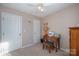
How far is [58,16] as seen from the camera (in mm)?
1769

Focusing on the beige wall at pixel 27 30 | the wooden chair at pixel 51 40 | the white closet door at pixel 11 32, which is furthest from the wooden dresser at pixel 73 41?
the white closet door at pixel 11 32

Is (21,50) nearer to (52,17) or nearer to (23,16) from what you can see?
(23,16)

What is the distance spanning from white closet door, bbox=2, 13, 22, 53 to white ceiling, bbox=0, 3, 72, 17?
0.16 meters

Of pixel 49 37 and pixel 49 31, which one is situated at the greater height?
pixel 49 31

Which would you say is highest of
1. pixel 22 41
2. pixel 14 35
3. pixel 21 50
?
pixel 14 35

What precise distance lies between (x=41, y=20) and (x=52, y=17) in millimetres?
205

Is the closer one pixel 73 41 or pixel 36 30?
pixel 73 41

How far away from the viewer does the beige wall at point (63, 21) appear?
1.70m

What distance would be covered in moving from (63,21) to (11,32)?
938 mm

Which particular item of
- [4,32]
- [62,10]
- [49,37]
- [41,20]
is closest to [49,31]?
[49,37]

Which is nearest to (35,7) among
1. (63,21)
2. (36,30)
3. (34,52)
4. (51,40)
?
(36,30)

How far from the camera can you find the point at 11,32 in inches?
69.7

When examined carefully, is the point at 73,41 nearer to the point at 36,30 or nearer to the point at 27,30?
the point at 36,30

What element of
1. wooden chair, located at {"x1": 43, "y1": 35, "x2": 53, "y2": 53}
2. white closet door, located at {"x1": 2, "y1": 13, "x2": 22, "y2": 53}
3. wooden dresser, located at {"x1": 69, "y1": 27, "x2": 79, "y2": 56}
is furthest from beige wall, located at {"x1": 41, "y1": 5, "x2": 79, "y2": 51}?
white closet door, located at {"x1": 2, "y1": 13, "x2": 22, "y2": 53}
